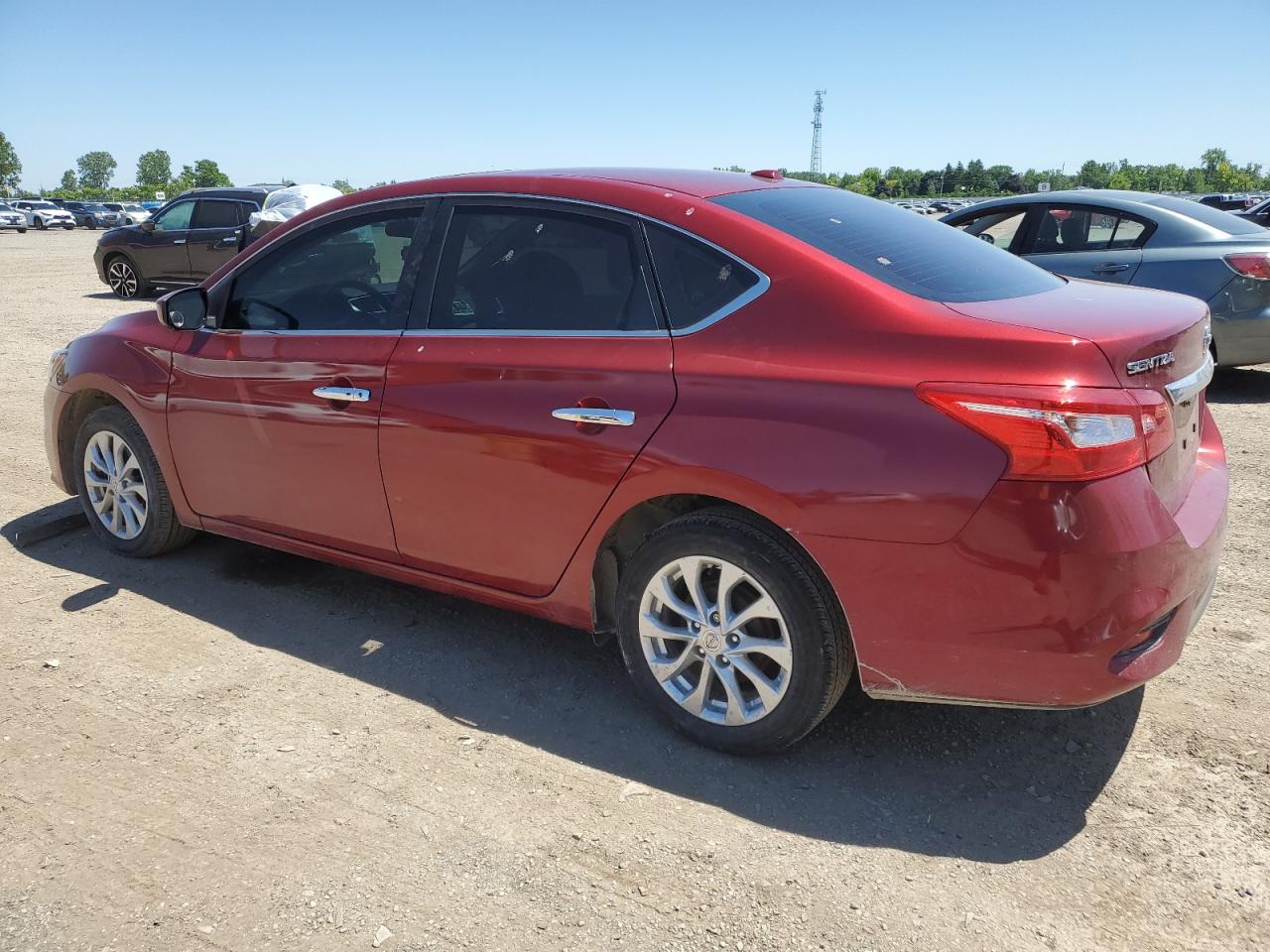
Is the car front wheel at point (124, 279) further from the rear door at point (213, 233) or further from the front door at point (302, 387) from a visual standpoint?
the front door at point (302, 387)

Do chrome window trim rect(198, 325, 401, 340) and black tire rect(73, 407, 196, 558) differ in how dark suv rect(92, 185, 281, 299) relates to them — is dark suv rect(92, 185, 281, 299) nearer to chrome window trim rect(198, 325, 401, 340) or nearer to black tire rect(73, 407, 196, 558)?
black tire rect(73, 407, 196, 558)

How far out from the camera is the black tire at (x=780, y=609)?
288 cm

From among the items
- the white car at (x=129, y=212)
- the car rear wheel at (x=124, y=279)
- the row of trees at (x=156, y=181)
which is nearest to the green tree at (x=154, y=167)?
the row of trees at (x=156, y=181)

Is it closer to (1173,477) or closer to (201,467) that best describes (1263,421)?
(1173,477)

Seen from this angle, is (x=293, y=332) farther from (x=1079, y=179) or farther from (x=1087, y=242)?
(x=1079, y=179)

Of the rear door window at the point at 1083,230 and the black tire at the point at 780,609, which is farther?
the rear door window at the point at 1083,230

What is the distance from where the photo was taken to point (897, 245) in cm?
332

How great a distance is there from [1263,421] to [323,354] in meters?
6.66

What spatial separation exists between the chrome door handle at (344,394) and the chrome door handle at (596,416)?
0.86 meters

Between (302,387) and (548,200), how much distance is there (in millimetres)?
1206

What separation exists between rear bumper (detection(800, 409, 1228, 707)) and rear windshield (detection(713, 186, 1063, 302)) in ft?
2.49

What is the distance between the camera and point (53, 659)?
3.84 metres

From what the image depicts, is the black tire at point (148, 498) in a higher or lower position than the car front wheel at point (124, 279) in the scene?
higher

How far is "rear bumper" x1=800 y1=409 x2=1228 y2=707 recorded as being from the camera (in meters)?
2.54
